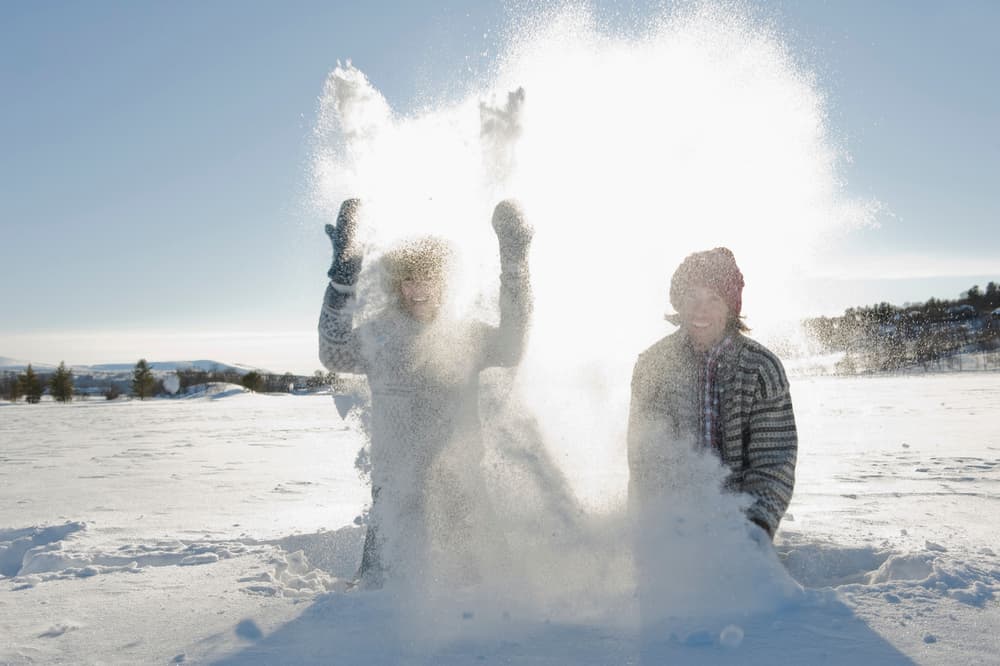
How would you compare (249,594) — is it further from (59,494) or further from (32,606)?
(59,494)

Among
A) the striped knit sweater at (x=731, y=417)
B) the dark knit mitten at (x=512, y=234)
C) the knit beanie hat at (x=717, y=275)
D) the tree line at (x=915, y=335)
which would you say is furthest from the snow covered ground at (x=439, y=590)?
the tree line at (x=915, y=335)

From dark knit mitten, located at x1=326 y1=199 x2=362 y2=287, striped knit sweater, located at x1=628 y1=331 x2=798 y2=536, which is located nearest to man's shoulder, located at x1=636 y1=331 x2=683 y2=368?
striped knit sweater, located at x1=628 y1=331 x2=798 y2=536

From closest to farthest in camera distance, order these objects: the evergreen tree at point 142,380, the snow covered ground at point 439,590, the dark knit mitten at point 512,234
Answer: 1. the snow covered ground at point 439,590
2. the dark knit mitten at point 512,234
3. the evergreen tree at point 142,380

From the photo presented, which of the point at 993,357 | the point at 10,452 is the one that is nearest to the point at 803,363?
the point at 993,357

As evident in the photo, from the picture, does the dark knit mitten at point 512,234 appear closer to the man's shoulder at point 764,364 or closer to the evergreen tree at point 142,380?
the man's shoulder at point 764,364

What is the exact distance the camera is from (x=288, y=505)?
5.38m

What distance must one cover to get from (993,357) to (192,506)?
6472 cm

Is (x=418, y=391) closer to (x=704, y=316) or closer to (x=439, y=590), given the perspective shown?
(x=439, y=590)

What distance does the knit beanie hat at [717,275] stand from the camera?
2914 mm

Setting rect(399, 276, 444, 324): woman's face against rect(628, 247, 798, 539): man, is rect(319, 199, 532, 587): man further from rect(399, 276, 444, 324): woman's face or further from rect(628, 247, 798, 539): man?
rect(628, 247, 798, 539): man

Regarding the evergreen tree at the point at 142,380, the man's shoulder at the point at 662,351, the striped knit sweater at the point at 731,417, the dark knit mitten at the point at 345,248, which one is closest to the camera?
the striped knit sweater at the point at 731,417

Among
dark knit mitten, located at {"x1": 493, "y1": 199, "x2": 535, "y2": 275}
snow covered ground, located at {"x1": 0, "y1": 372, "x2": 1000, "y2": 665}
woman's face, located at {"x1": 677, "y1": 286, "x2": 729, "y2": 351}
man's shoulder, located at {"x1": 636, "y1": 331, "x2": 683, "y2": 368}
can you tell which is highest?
dark knit mitten, located at {"x1": 493, "y1": 199, "x2": 535, "y2": 275}

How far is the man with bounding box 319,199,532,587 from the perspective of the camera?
2.84 metres

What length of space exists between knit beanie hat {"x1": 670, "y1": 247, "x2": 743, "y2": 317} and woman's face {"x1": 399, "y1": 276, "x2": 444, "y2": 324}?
1167 mm
